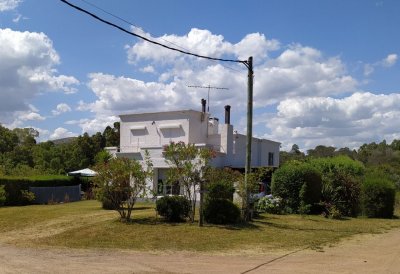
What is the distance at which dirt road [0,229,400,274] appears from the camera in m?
10.8

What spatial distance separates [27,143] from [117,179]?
58.4 metres

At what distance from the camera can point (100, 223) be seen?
61.2ft

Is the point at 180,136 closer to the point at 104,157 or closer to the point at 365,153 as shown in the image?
the point at 104,157

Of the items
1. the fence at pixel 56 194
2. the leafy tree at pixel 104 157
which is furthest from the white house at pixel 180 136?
the fence at pixel 56 194

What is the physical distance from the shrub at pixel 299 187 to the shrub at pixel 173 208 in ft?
22.6

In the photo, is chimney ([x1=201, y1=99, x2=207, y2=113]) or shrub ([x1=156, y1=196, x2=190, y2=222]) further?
chimney ([x1=201, y1=99, x2=207, y2=113])

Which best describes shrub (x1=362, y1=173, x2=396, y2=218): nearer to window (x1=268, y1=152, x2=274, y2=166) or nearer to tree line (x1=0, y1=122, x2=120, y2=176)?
window (x1=268, y1=152, x2=274, y2=166)

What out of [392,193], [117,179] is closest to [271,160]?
[392,193]

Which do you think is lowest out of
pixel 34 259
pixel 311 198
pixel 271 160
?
pixel 34 259

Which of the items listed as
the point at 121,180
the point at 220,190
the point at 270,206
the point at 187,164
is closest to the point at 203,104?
the point at 270,206

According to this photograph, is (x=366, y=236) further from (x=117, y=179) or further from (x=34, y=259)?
(x=34, y=259)

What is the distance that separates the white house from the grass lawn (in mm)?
13711

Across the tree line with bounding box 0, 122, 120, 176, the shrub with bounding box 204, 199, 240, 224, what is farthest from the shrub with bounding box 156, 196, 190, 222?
the tree line with bounding box 0, 122, 120, 176

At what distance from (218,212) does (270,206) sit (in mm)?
5842
